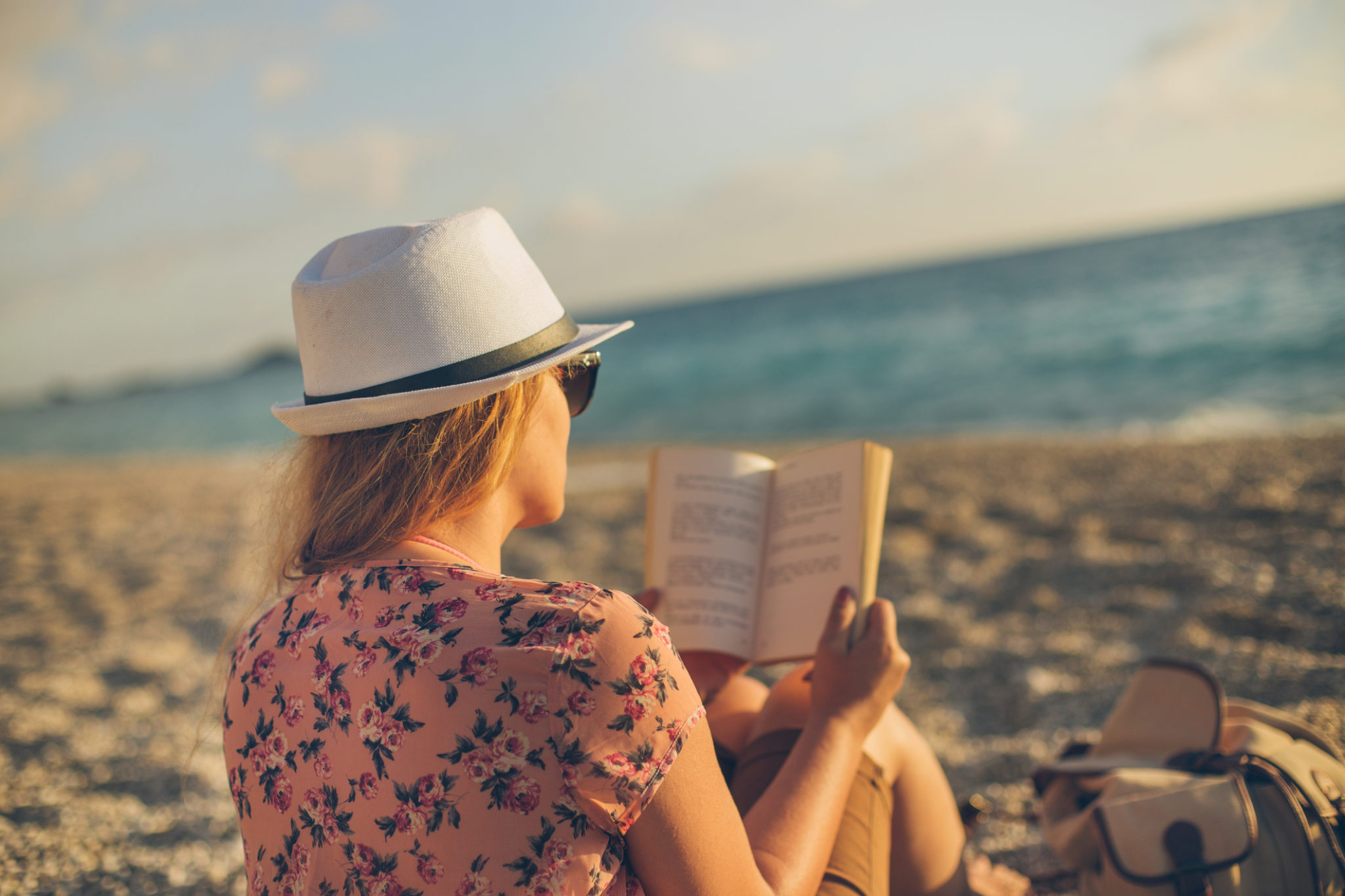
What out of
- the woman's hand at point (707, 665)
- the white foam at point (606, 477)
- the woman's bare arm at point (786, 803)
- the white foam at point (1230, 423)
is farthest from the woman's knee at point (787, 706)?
the white foam at point (1230, 423)

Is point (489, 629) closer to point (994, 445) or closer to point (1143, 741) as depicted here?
point (1143, 741)

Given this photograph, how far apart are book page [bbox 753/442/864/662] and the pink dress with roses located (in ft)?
2.28

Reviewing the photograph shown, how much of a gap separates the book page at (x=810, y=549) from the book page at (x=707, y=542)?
43 millimetres

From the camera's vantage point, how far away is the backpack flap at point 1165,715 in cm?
187

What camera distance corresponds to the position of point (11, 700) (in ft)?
10.5

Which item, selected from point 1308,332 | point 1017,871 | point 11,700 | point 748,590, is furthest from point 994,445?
point 1308,332

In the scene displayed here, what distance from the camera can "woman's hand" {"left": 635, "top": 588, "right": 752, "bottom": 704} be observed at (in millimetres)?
1800

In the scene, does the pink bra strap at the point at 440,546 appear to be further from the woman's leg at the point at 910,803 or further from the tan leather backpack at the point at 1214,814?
the tan leather backpack at the point at 1214,814

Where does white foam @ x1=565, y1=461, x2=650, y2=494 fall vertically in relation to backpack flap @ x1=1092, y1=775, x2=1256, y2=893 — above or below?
below

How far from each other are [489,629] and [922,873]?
119 cm

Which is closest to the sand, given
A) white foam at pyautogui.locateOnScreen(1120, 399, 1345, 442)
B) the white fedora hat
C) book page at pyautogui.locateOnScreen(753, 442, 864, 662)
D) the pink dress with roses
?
book page at pyautogui.locateOnScreen(753, 442, 864, 662)

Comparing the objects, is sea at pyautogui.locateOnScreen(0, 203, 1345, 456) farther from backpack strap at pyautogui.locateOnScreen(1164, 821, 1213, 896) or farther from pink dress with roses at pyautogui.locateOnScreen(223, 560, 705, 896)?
backpack strap at pyautogui.locateOnScreen(1164, 821, 1213, 896)

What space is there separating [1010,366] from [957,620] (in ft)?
47.4

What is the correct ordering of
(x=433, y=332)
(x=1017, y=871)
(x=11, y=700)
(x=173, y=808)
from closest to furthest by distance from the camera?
(x=433, y=332) < (x=1017, y=871) < (x=173, y=808) < (x=11, y=700)
